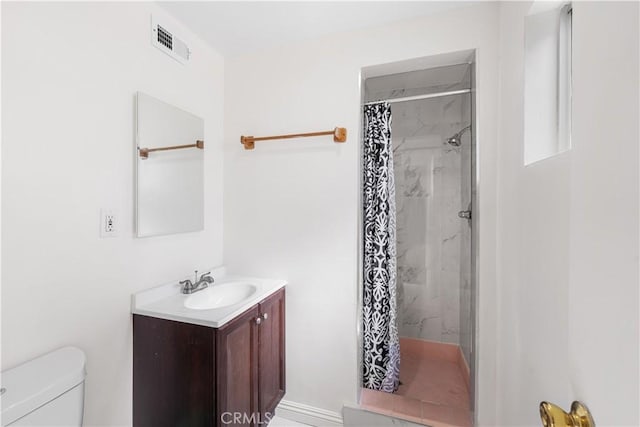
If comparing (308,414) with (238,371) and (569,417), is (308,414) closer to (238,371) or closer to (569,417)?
(238,371)

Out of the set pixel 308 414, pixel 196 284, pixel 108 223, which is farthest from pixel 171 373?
pixel 308 414

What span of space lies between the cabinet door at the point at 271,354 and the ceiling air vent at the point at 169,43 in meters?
1.49

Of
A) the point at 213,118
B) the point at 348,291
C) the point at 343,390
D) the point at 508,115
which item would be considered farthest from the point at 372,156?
the point at 343,390

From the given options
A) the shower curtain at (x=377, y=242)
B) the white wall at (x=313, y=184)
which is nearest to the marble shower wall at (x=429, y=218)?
the shower curtain at (x=377, y=242)

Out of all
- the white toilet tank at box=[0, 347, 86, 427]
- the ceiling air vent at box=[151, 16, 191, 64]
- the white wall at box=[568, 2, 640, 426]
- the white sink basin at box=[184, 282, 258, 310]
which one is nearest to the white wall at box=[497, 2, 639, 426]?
the white wall at box=[568, 2, 640, 426]

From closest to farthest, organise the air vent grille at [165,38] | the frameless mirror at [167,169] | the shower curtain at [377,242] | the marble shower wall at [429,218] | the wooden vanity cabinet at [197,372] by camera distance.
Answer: the wooden vanity cabinet at [197,372]
the frameless mirror at [167,169]
the air vent grille at [165,38]
the shower curtain at [377,242]
the marble shower wall at [429,218]

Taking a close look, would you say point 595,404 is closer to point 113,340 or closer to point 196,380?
point 196,380

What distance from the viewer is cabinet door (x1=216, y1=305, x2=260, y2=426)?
49.3 inches

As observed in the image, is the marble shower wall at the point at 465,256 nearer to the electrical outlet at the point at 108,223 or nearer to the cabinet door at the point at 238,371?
the cabinet door at the point at 238,371

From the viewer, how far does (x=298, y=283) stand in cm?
185

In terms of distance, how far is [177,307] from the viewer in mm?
1409

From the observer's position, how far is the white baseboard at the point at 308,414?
1.75m

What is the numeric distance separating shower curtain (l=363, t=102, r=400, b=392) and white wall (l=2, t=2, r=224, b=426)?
1221 mm

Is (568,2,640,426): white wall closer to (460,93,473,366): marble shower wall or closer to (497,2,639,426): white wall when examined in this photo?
(497,2,639,426): white wall
